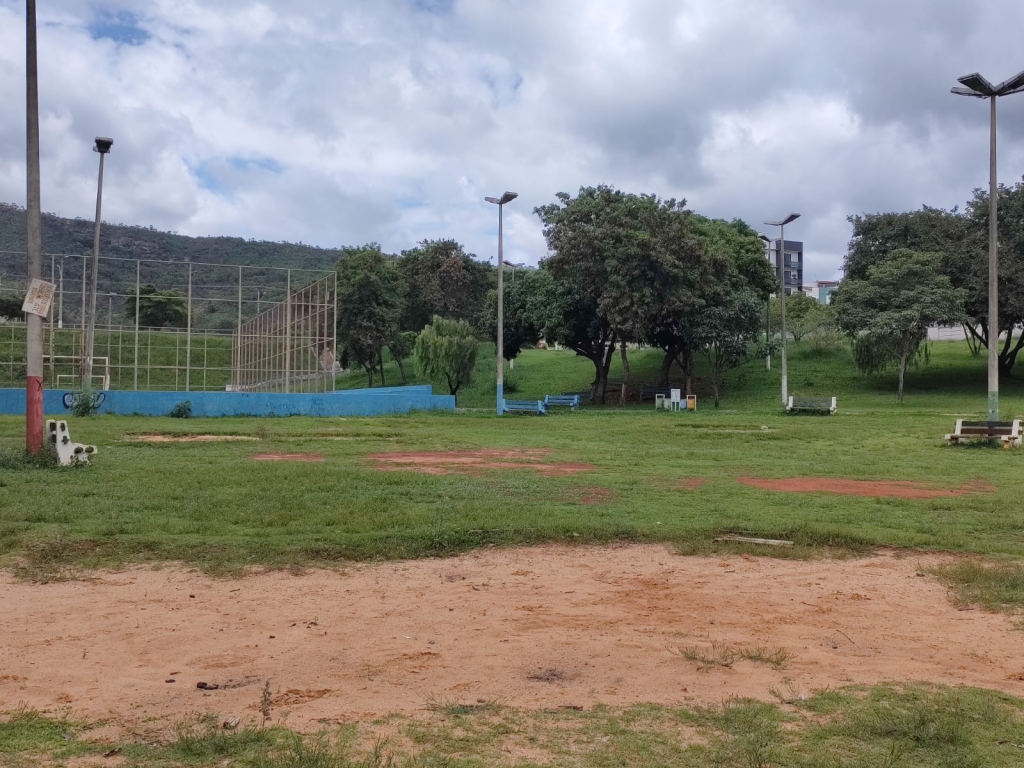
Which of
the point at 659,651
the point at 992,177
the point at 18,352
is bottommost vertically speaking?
the point at 659,651

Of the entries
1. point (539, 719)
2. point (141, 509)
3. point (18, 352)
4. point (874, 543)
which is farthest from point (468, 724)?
point (18, 352)

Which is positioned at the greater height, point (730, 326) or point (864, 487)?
point (730, 326)

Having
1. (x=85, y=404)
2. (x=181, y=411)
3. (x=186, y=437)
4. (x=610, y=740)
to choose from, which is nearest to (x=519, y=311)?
(x=181, y=411)

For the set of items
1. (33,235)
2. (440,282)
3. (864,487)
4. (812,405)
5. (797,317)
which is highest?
(440,282)

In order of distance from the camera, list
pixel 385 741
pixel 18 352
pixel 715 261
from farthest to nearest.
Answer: pixel 18 352 < pixel 715 261 < pixel 385 741

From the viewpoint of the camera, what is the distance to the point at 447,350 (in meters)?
39.9

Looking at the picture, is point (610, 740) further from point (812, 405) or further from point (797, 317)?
point (797, 317)

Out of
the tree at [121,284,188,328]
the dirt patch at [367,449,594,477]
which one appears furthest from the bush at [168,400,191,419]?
the tree at [121,284,188,328]

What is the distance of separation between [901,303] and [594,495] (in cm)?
3075

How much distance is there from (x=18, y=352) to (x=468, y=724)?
41379 millimetres

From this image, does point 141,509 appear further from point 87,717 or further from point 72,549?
point 87,717

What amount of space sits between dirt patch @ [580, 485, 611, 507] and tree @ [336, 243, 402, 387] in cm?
3489

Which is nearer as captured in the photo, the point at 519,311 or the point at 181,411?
the point at 181,411

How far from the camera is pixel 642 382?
161 ft
